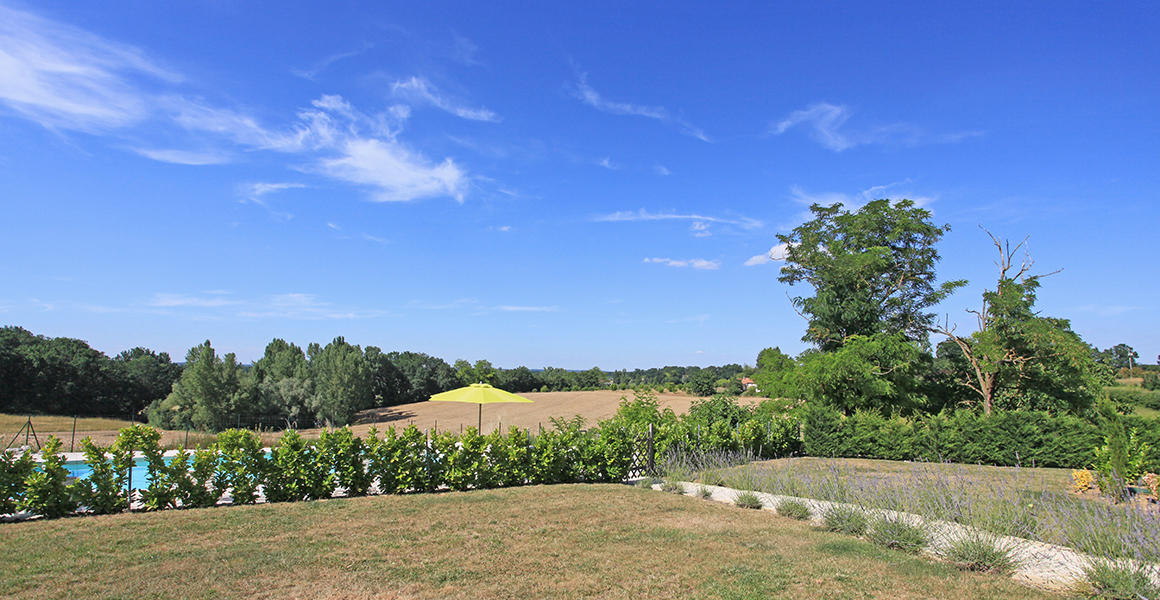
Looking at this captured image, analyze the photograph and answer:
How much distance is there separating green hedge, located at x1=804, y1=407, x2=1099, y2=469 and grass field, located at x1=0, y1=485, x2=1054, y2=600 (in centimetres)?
874

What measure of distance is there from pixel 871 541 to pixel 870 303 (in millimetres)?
17542

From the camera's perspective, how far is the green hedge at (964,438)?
1346cm

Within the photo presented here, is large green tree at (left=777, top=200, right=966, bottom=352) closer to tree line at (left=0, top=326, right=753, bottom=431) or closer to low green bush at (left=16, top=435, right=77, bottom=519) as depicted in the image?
tree line at (left=0, top=326, right=753, bottom=431)

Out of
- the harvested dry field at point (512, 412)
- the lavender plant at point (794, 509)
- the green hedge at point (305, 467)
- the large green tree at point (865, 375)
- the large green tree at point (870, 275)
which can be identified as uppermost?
the large green tree at point (870, 275)

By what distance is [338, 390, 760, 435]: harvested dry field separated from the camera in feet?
113

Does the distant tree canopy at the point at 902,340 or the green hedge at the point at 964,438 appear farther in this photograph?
the distant tree canopy at the point at 902,340

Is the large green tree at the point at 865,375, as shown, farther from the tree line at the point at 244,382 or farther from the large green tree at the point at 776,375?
the tree line at the point at 244,382

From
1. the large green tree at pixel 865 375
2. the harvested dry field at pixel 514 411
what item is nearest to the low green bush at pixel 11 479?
the large green tree at pixel 865 375

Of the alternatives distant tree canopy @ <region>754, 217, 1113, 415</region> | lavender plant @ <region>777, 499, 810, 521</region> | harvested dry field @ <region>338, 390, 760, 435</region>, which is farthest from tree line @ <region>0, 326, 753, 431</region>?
lavender plant @ <region>777, 499, 810, 521</region>

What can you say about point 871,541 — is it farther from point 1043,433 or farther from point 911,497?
point 1043,433

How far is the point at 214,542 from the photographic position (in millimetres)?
5754

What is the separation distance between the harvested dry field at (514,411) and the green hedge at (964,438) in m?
16.3

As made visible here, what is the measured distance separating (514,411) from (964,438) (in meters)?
28.6

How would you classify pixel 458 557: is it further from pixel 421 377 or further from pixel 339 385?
pixel 421 377
